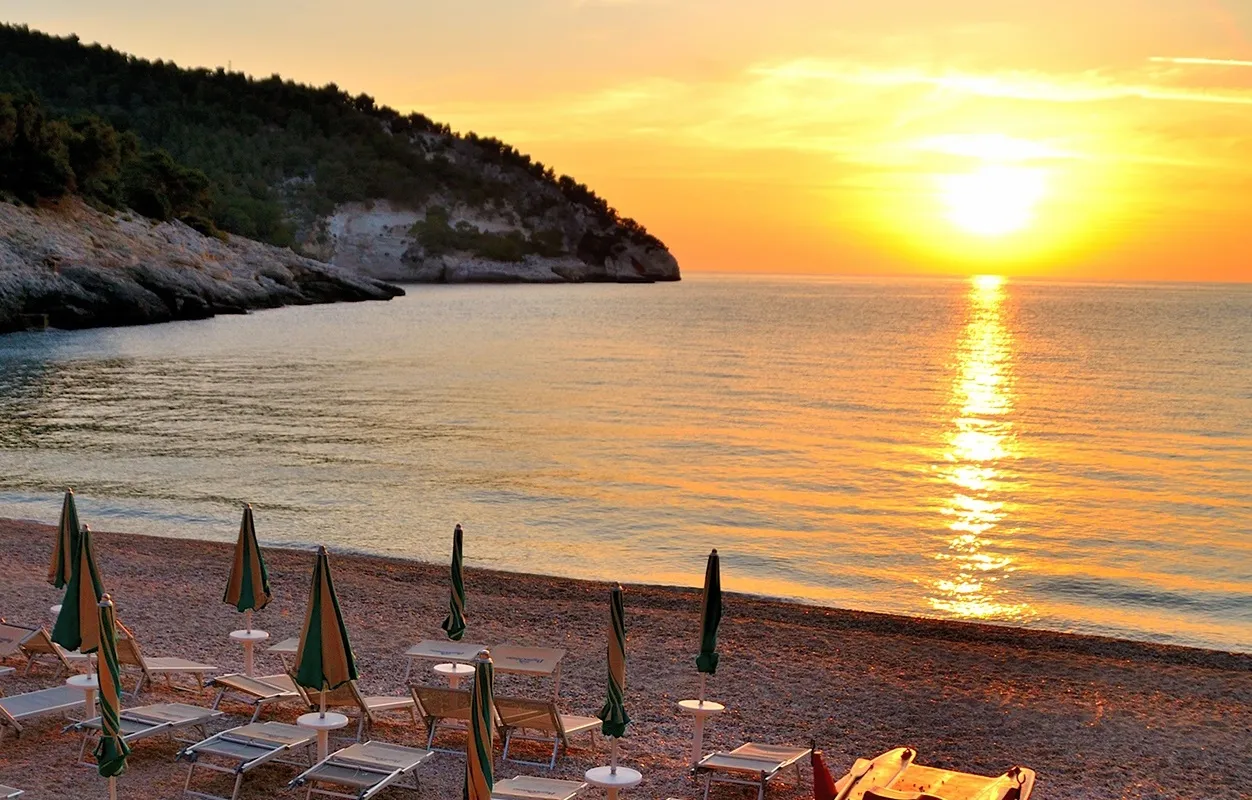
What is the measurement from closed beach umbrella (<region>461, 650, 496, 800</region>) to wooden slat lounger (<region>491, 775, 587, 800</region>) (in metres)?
1.03

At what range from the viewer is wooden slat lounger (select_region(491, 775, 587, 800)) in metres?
7.76

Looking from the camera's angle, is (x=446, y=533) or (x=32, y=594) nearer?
(x=32, y=594)

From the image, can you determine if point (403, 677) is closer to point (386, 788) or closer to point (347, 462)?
point (386, 788)

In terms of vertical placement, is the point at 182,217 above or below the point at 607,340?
above

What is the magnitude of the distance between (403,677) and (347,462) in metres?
16.6

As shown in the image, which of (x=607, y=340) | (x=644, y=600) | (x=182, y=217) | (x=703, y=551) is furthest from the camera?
(x=182, y=217)

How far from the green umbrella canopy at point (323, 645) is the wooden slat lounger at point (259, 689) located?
56.3 inches

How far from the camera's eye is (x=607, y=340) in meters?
76.1

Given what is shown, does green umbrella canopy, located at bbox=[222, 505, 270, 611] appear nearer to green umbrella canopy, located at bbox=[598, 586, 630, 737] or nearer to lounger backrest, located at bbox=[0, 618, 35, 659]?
lounger backrest, located at bbox=[0, 618, 35, 659]

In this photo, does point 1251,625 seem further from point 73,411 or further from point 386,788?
point 73,411

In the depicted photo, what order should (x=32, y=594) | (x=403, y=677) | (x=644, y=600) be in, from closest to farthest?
(x=403, y=677) → (x=32, y=594) → (x=644, y=600)

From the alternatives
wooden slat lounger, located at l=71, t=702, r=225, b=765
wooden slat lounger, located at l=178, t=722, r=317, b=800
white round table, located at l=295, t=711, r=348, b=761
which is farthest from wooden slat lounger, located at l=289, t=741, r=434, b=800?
wooden slat lounger, located at l=71, t=702, r=225, b=765

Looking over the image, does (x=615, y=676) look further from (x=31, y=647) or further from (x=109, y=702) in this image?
(x=31, y=647)

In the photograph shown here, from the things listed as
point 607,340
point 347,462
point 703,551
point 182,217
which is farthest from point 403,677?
point 182,217
